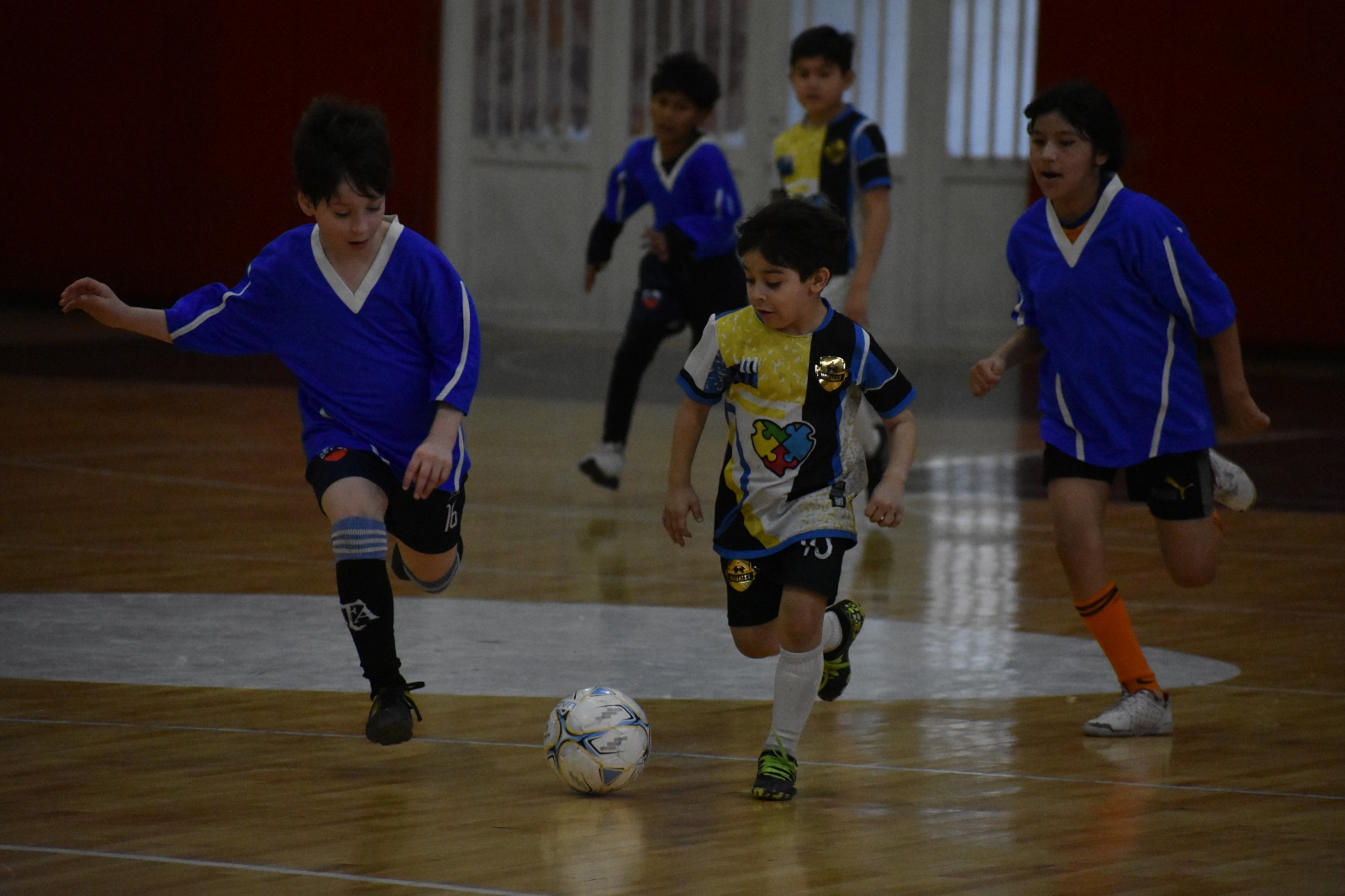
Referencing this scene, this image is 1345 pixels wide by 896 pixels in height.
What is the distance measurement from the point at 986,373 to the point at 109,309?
5.80 ft

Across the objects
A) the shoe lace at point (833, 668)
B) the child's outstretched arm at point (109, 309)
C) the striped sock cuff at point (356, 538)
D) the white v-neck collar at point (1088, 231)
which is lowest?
the shoe lace at point (833, 668)

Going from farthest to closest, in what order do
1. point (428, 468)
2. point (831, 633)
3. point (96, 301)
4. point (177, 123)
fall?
point (177, 123)
point (831, 633)
point (96, 301)
point (428, 468)

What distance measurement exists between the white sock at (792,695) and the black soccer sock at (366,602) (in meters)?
0.74

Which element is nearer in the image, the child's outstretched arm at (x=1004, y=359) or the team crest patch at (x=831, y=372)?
the team crest patch at (x=831, y=372)

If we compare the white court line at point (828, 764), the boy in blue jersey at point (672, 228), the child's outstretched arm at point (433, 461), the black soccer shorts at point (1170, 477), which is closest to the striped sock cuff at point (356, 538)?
the child's outstretched arm at point (433, 461)

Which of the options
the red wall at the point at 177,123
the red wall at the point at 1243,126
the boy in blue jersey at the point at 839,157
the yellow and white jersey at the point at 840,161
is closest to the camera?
the boy in blue jersey at the point at 839,157

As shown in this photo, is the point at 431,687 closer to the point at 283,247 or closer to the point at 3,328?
the point at 283,247

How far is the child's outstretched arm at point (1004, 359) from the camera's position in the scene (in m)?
3.96

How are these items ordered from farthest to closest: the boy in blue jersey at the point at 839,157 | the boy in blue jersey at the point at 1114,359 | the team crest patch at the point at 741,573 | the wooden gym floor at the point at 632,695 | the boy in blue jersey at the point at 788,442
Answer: the boy in blue jersey at the point at 839,157, the boy in blue jersey at the point at 1114,359, the team crest patch at the point at 741,573, the boy in blue jersey at the point at 788,442, the wooden gym floor at the point at 632,695

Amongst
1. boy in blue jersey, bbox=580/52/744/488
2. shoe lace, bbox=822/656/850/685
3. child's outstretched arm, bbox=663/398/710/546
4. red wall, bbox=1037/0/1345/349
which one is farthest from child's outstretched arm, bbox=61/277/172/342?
red wall, bbox=1037/0/1345/349

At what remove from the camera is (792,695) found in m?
3.41

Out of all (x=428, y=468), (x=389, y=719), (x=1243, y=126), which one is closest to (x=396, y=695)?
(x=389, y=719)

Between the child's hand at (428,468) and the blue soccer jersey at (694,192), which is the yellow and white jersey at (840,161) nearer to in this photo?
the blue soccer jersey at (694,192)

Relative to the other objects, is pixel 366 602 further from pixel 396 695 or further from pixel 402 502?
pixel 402 502
